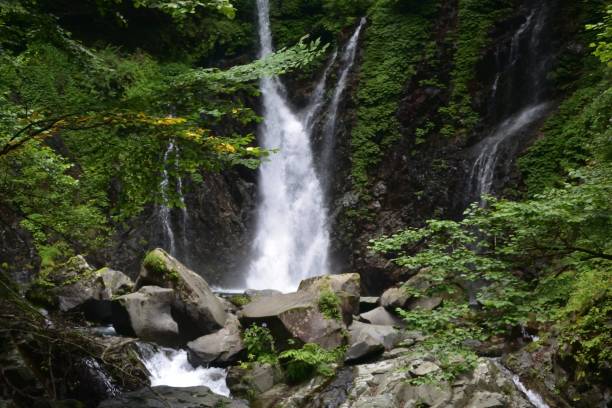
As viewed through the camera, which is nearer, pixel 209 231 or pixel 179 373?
pixel 179 373

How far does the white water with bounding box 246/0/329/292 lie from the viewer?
16141mm

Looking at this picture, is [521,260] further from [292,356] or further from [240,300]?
[240,300]

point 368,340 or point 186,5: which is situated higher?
point 186,5

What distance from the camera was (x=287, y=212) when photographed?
1728 centimetres

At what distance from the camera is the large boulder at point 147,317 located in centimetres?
905

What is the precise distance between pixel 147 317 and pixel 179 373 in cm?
128

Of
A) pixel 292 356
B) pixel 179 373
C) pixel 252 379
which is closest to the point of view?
pixel 252 379

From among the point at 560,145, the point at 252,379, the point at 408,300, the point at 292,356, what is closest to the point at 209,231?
the point at 408,300

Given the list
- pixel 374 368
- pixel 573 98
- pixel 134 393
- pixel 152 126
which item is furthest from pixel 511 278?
pixel 573 98

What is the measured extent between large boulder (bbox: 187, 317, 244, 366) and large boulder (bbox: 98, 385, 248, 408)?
1036 mm

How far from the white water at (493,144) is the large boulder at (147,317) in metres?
8.51

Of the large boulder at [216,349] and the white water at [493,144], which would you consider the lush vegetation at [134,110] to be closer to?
the large boulder at [216,349]

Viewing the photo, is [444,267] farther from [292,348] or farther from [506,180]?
[506,180]

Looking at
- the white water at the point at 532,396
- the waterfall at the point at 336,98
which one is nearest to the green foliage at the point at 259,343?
the white water at the point at 532,396
